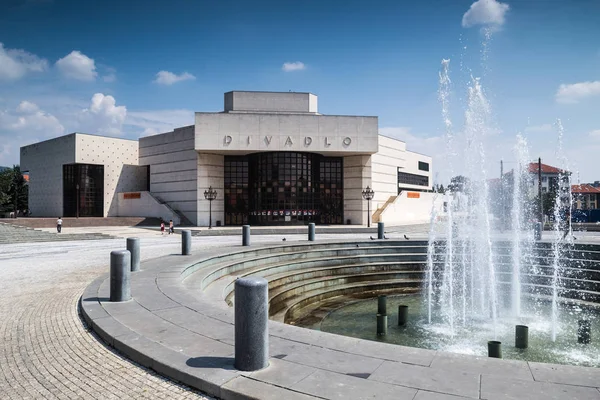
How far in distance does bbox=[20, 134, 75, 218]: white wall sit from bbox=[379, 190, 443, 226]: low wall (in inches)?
1553

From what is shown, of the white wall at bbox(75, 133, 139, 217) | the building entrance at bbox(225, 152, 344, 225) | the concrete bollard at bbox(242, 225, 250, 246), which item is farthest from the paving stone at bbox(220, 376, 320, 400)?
the white wall at bbox(75, 133, 139, 217)

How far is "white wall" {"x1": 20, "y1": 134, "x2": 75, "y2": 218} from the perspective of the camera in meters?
48.8

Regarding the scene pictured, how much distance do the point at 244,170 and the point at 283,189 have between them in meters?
5.21

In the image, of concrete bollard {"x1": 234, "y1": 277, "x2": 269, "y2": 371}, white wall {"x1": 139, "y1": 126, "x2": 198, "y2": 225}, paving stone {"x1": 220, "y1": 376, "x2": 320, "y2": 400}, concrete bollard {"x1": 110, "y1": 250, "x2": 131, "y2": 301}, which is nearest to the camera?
paving stone {"x1": 220, "y1": 376, "x2": 320, "y2": 400}

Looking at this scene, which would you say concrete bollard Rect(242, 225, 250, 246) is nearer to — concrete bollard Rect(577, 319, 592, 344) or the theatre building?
concrete bollard Rect(577, 319, 592, 344)

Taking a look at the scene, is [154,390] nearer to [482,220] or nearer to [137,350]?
[137,350]

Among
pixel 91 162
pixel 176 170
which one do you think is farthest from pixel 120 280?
pixel 91 162

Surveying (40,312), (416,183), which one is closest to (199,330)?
(40,312)

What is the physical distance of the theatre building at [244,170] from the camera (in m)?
38.9

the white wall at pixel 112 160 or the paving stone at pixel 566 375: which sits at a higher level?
the white wall at pixel 112 160

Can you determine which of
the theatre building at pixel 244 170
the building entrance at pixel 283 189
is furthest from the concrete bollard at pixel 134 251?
the building entrance at pixel 283 189

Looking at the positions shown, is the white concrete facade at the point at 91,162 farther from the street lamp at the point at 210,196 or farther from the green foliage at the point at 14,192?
the green foliage at the point at 14,192

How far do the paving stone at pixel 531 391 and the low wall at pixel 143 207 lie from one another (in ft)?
135

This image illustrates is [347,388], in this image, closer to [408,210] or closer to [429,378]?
[429,378]
